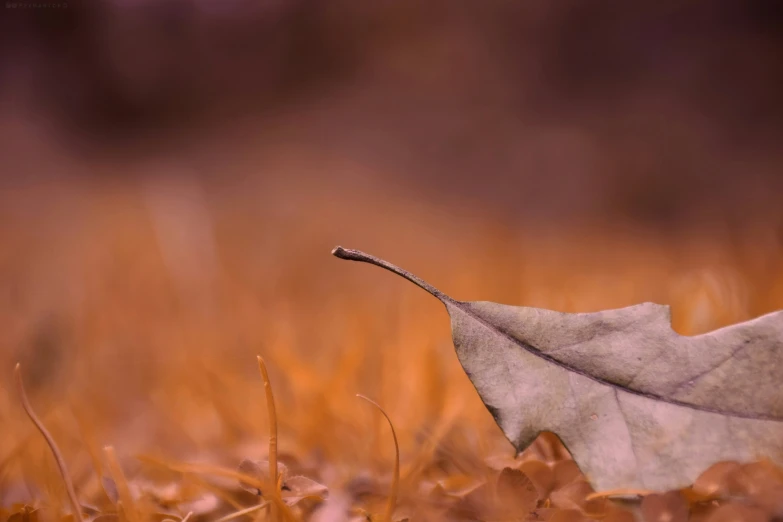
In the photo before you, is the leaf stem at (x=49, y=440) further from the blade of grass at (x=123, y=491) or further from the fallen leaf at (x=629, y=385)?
the fallen leaf at (x=629, y=385)

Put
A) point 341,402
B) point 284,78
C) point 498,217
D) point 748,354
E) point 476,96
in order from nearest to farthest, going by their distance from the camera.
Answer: point 748,354
point 341,402
point 498,217
point 476,96
point 284,78

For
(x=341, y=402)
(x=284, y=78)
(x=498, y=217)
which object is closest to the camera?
(x=341, y=402)

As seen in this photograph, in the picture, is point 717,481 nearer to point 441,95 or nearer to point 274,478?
point 274,478

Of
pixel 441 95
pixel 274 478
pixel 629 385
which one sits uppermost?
pixel 441 95

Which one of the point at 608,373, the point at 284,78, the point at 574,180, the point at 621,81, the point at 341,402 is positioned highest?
the point at 621,81

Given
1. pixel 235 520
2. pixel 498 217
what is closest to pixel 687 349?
pixel 235 520

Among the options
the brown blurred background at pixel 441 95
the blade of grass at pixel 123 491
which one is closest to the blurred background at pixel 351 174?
the brown blurred background at pixel 441 95

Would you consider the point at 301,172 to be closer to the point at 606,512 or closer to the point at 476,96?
the point at 476,96

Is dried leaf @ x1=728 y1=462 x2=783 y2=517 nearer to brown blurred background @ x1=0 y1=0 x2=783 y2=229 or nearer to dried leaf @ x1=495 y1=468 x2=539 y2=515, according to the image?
dried leaf @ x1=495 y1=468 x2=539 y2=515

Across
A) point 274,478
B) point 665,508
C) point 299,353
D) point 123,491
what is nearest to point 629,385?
point 665,508
